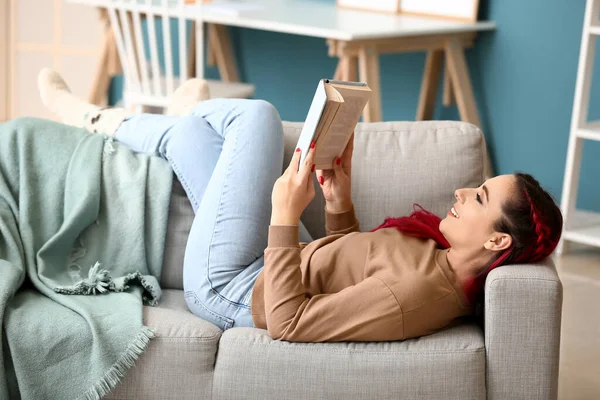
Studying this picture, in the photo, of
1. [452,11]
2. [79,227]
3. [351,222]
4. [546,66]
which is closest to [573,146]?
[546,66]

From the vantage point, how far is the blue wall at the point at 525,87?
3.53m

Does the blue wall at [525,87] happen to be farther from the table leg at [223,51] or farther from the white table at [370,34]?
the table leg at [223,51]

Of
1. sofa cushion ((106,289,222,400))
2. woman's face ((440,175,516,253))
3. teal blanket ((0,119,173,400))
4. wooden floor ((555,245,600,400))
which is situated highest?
woman's face ((440,175,516,253))

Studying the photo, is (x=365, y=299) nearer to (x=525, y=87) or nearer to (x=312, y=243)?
(x=312, y=243)

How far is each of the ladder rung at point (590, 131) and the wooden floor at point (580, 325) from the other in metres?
0.45

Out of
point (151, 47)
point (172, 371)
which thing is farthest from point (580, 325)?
point (151, 47)

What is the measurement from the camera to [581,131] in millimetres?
3191

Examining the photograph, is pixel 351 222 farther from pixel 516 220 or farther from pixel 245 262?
pixel 516 220

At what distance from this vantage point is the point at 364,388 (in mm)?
1679

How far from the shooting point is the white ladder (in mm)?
3137

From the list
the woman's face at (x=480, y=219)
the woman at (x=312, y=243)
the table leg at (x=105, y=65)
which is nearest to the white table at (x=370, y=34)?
the table leg at (x=105, y=65)

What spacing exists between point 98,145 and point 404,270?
2.84 ft

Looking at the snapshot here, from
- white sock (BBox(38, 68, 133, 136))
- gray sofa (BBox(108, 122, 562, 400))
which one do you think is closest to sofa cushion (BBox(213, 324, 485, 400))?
gray sofa (BBox(108, 122, 562, 400))

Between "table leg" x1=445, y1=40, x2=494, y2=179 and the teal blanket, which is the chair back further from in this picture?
the teal blanket
